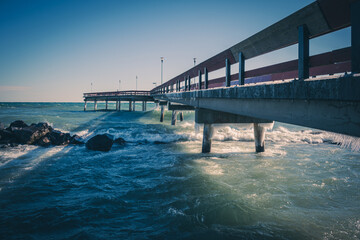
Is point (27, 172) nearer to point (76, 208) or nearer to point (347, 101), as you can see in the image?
point (76, 208)

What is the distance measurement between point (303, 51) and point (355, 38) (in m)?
0.74

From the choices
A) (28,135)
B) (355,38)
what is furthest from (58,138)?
(355,38)

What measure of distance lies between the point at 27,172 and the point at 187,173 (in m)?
6.31

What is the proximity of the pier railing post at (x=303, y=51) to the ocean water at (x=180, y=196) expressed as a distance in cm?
98

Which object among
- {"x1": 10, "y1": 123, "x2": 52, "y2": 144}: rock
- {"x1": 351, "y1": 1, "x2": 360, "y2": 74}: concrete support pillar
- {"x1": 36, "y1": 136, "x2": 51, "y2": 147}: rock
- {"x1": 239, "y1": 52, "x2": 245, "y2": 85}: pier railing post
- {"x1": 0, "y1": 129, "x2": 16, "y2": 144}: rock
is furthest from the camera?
{"x1": 0, "y1": 129, "x2": 16, "y2": 144}: rock

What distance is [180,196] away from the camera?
19.3 ft

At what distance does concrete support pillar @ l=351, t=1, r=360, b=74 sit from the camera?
2170 mm

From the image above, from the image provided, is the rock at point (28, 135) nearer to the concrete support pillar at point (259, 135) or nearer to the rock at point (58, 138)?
the rock at point (58, 138)

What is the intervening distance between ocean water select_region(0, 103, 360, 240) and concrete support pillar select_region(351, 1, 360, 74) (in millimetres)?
937

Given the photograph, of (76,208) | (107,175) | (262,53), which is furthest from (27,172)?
(262,53)

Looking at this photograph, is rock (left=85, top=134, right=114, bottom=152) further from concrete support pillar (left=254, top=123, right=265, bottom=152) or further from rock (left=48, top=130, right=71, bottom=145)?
concrete support pillar (left=254, top=123, right=265, bottom=152)

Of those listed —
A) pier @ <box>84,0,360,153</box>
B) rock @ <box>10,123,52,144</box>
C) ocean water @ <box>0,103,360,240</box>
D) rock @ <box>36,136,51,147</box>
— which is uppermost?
pier @ <box>84,0,360,153</box>

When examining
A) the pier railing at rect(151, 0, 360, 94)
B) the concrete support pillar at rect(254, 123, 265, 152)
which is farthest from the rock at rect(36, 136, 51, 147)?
the pier railing at rect(151, 0, 360, 94)

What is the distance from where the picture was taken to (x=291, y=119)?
10.4 feet
